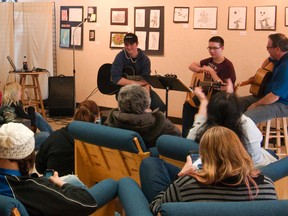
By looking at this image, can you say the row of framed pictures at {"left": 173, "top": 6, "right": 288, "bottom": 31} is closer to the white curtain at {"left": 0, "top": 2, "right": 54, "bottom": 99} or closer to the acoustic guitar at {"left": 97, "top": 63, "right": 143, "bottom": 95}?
the acoustic guitar at {"left": 97, "top": 63, "right": 143, "bottom": 95}

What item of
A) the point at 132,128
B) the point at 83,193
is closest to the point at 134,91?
the point at 132,128

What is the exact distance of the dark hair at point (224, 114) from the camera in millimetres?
2746

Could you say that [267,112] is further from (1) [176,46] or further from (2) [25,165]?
(2) [25,165]

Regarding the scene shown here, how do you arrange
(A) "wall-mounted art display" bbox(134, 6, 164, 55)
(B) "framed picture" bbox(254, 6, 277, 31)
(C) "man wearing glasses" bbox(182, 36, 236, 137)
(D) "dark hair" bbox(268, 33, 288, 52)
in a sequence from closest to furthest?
(D) "dark hair" bbox(268, 33, 288, 52), (C) "man wearing glasses" bbox(182, 36, 236, 137), (B) "framed picture" bbox(254, 6, 277, 31), (A) "wall-mounted art display" bbox(134, 6, 164, 55)

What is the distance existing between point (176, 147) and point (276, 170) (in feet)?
1.95

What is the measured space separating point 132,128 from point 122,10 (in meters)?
4.51

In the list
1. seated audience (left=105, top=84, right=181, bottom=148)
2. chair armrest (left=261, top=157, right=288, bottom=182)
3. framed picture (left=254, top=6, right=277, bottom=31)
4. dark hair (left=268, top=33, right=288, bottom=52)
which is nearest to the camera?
chair armrest (left=261, top=157, right=288, bottom=182)

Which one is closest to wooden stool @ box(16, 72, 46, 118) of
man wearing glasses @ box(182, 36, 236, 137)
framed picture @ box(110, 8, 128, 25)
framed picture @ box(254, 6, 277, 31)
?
framed picture @ box(110, 8, 128, 25)

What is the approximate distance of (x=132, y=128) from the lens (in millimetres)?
3271

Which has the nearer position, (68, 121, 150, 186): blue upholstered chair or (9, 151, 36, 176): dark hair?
(9, 151, 36, 176): dark hair

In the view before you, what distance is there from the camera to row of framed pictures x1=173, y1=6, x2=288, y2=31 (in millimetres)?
5836

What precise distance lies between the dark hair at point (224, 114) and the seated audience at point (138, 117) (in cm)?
61

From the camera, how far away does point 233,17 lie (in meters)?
6.19

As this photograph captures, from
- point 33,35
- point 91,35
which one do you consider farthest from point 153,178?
point 33,35
